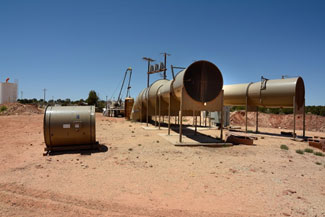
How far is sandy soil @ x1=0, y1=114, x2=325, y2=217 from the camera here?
378 centimetres

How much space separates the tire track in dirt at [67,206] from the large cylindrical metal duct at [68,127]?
3499mm

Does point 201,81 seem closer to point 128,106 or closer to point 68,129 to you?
point 68,129

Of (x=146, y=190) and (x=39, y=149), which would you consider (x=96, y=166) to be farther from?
(x=39, y=149)

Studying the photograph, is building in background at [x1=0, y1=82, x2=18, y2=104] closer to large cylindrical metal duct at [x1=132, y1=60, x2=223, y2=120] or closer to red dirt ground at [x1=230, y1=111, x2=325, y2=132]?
red dirt ground at [x1=230, y1=111, x2=325, y2=132]

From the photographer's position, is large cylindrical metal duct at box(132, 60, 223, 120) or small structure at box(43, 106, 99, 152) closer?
small structure at box(43, 106, 99, 152)

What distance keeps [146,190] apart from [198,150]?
4.50 meters

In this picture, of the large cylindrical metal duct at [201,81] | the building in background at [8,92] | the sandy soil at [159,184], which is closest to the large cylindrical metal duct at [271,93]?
the large cylindrical metal duct at [201,81]

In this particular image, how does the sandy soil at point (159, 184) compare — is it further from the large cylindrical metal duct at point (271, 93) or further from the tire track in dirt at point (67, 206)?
the large cylindrical metal duct at point (271, 93)

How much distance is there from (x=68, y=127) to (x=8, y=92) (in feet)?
160

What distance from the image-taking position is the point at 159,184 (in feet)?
16.4

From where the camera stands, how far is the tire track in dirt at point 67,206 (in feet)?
11.8

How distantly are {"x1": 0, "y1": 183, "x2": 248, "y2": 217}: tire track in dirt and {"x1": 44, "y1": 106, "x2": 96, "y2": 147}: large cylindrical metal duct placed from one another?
11.5ft

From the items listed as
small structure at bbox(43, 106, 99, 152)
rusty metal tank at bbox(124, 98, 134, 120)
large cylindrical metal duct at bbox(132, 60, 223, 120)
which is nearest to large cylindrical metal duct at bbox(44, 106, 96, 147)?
small structure at bbox(43, 106, 99, 152)

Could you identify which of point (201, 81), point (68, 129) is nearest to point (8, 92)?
point (68, 129)
